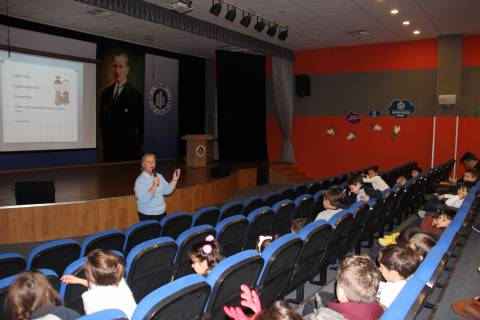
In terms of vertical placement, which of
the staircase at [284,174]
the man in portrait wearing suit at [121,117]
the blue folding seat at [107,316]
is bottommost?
the staircase at [284,174]

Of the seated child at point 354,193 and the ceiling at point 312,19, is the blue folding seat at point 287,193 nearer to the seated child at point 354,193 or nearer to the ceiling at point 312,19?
the seated child at point 354,193

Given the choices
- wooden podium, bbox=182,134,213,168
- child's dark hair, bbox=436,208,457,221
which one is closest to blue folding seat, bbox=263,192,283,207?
child's dark hair, bbox=436,208,457,221

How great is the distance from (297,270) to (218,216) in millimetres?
1778

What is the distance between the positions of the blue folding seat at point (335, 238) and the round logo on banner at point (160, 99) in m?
9.10

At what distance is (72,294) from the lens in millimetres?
2469

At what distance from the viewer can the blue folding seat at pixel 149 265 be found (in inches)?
99.9

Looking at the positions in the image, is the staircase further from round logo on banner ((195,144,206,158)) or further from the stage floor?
round logo on banner ((195,144,206,158))

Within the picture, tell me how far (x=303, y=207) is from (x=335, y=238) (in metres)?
1.40

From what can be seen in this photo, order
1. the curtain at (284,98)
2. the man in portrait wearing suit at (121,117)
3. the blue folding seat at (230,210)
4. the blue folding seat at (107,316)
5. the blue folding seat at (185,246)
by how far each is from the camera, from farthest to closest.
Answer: the curtain at (284,98), the man in portrait wearing suit at (121,117), the blue folding seat at (230,210), the blue folding seat at (185,246), the blue folding seat at (107,316)

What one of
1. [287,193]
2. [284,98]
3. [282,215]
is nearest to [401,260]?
[282,215]

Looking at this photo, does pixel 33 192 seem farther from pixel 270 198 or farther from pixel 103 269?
pixel 103 269

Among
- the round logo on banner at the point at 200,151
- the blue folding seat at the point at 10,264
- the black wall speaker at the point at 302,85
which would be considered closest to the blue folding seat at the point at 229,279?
the blue folding seat at the point at 10,264

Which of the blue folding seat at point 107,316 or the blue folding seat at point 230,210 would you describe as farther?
the blue folding seat at point 230,210

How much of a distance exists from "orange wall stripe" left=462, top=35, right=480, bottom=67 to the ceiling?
32cm
